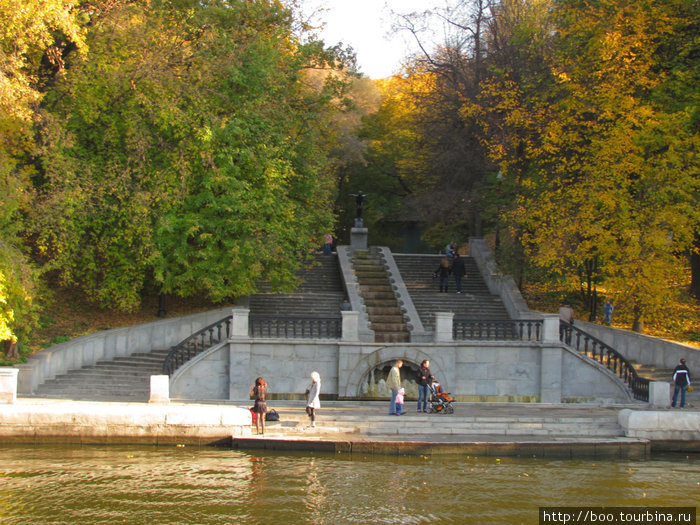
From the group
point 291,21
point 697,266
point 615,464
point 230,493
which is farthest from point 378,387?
point 291,21

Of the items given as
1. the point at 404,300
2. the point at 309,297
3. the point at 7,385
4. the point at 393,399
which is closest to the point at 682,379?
the point at 393,399

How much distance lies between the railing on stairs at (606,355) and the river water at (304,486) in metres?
3.96

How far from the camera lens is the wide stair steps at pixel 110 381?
1886 centimetres

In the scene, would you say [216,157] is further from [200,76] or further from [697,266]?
[697,266]

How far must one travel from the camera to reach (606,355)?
21.9 m

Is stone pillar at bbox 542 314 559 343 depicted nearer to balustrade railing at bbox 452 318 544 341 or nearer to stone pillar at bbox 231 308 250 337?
balustrade railing at bbox 452 318 544 341

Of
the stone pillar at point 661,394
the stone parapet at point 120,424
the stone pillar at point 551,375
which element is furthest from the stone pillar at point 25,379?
the stone pillar at point 661,394

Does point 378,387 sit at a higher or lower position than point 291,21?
lower

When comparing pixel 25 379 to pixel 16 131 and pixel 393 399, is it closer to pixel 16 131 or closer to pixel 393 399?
pixel 16 131

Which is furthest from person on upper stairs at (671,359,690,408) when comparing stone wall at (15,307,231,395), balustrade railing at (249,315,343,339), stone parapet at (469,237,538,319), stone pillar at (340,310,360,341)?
stone wall at (15,307,231,395)

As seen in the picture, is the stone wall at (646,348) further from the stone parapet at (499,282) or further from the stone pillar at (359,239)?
the stone pillar at (359,239)

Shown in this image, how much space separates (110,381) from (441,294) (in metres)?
12.0

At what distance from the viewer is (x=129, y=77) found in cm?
2141

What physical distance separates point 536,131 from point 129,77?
44.1 ft
